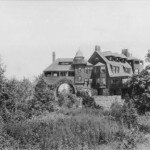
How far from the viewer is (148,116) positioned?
2266 cm

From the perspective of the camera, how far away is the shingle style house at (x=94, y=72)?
6022 cm

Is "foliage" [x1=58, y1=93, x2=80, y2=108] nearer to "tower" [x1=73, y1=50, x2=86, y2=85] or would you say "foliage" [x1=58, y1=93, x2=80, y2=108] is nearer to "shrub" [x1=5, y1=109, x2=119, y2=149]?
"tower" [x1=73, y1=50, x2=86, y2=85]

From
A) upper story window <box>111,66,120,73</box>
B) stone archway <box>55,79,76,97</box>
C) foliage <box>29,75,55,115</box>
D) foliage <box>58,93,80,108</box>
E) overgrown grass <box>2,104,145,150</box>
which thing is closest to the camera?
overgrown grass <box>2,104,145,150</box>

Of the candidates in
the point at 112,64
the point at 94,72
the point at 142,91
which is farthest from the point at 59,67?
the point at 142,91

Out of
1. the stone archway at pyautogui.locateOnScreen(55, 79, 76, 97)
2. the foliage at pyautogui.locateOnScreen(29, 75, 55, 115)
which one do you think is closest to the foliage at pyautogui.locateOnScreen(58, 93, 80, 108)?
the foliage at pyautogui.locateOnScreen(29, 75, 55, 115)

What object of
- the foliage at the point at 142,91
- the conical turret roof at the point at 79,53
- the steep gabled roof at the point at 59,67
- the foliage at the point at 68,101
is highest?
the conical turret roof at the point at 79,53

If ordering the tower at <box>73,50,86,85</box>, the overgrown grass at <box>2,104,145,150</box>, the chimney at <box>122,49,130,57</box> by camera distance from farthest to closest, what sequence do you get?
the chimney at <box>122,49,130,57</box>
the tower at <box>73,50,86,85</box>
the overgrown grass at <box>2,104,145,150</box>

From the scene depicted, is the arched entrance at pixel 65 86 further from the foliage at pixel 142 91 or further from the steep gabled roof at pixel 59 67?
the foliage at pixel 142 91

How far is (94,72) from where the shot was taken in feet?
206

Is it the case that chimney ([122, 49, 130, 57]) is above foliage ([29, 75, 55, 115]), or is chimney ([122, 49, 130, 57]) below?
above

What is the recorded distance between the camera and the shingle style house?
60219 millimetres

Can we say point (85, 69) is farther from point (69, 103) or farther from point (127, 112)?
point (127, 112)

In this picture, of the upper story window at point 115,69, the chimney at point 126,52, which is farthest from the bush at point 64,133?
the chimney at point 126,52

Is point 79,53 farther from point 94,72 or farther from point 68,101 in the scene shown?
point 68,101
